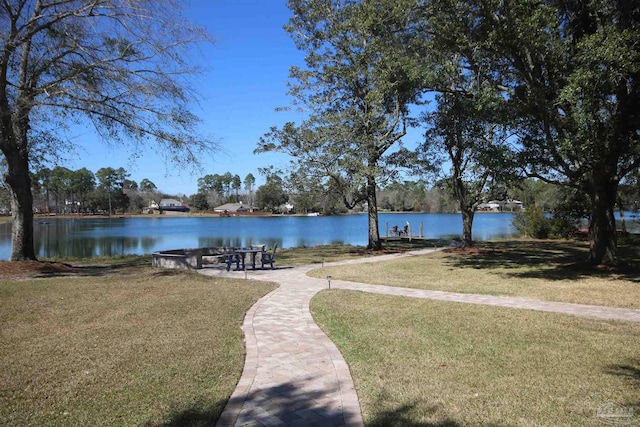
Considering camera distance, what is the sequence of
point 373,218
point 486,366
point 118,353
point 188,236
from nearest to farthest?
point 486,366 < point 118,353 < point 373,218 < point 188,236

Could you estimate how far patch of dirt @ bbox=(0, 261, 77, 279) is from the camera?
11.7m

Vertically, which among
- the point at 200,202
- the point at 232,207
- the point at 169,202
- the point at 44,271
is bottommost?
the point at 44,271

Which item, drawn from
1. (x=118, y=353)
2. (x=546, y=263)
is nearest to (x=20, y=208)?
(x=118, y=353)

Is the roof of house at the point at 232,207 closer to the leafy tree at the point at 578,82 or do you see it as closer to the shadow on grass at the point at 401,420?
the leafy tree at the point at 578,82

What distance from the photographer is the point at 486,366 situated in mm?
4801

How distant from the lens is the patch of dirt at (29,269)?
38.3 feet

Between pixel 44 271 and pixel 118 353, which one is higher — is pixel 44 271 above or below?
above

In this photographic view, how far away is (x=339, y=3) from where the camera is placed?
1934cm

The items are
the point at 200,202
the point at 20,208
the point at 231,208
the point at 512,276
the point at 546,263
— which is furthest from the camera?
the point at 200,202

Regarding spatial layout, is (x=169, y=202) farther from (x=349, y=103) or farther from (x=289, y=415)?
(x=289, y=415)

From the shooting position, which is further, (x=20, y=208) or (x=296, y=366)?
(x=20, y=208)

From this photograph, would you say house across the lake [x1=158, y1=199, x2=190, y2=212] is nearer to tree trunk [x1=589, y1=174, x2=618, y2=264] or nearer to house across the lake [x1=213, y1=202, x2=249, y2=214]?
house across the lake [x1=213, y1=202, x2=249, y2=214]

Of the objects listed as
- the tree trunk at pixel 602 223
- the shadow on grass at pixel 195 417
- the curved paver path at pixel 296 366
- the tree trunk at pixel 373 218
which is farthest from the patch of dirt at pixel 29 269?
the tree trunk at pixel 602 223

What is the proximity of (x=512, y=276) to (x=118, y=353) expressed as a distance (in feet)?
33.7
